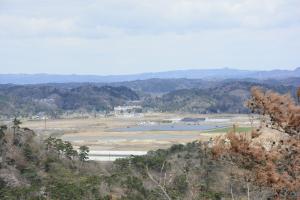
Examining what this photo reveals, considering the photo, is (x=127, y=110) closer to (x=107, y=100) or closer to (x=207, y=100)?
(x=107, y=100)

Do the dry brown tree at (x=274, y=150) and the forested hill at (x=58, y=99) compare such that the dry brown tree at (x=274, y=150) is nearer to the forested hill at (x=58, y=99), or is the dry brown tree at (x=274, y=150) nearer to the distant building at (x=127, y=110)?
the forested hill at (x=58, y=99)

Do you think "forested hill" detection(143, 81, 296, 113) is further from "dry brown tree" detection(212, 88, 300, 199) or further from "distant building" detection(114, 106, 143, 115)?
"dry brown tree" detection(212, 88, 300, 199)

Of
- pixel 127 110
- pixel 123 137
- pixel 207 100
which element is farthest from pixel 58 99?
pixel 123 137

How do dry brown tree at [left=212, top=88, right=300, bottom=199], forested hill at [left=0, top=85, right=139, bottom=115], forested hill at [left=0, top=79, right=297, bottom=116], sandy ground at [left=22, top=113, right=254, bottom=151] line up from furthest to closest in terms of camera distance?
forested hill at [left=0, top=85, right=139, bottom=115] → forested hill at [left=0, top=79, right=297, bottom=116] → sandy ground at [left=22, top=113, right=254, bottom=151] → dry brown tree at [left=212, top=88, right=300, bottom=199]

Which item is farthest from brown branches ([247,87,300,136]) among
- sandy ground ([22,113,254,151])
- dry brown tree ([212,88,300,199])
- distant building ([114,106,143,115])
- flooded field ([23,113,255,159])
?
distant building ([114,106,143,115])

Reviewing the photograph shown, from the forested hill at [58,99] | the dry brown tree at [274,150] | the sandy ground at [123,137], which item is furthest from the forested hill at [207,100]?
the dry brown tree at [274,150]

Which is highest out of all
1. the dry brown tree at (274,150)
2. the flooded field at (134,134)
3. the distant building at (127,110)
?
the dry brown tree at (274,150)

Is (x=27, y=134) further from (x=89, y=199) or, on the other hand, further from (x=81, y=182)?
(x=89, y=199)

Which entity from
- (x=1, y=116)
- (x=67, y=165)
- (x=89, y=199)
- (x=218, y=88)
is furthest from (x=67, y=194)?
(x=218, y=88)
